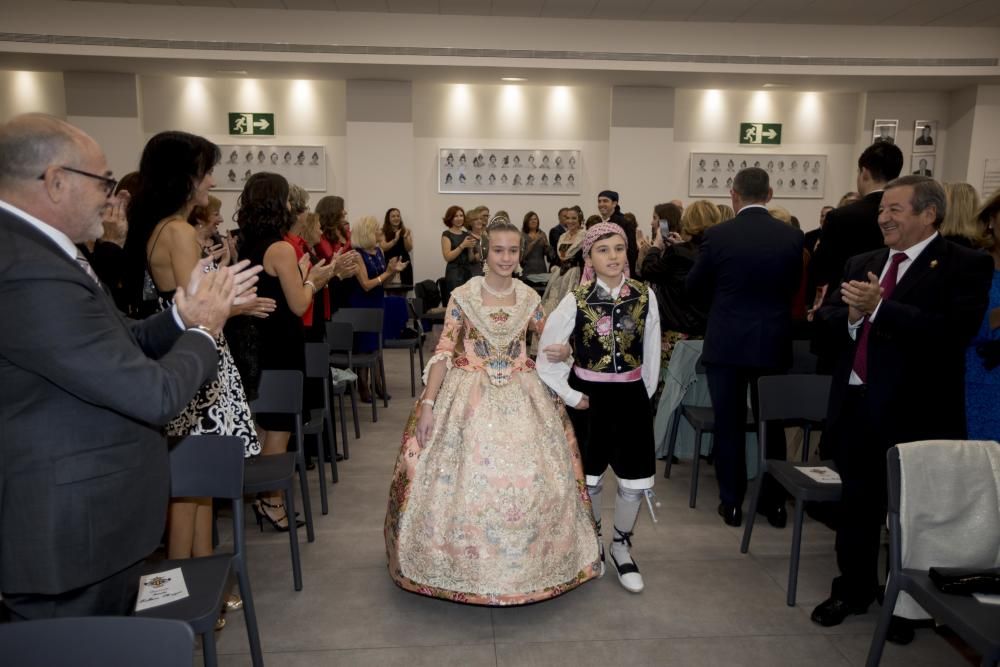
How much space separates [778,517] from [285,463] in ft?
8.26

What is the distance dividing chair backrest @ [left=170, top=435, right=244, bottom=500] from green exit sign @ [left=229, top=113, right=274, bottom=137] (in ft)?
28.1

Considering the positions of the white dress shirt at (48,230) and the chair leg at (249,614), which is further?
the chair leg at (249,614)

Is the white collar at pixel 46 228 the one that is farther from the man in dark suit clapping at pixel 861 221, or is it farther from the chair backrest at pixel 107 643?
the man in dark suit clapping at pixel 861 221

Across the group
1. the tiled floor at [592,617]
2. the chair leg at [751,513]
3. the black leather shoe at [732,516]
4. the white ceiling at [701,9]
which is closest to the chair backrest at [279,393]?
the tiled floor at [592,617]

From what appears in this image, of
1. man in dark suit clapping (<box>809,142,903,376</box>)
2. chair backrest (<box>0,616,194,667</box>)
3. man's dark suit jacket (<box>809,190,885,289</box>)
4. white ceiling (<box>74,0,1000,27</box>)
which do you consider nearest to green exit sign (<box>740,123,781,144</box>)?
white ceiling (<box>74,0,1000,27</box>)

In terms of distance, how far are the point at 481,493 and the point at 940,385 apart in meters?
1.78

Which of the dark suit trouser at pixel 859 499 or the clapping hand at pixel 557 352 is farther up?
the clapping hand at pixel 557 352

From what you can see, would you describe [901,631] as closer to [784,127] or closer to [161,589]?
[161,589]

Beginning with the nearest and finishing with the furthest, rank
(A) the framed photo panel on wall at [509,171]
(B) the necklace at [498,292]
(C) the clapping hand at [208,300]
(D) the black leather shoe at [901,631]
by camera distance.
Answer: (C) the clapping hand at [208,300], (D) the black leather shoe at [901,631], (B) the necklace at [498,292], (A) the framed photo panel on wall at [509,171]

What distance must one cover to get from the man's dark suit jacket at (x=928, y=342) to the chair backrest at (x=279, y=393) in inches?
95.3

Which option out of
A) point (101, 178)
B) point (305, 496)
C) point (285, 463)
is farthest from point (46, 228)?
point (305, 496)

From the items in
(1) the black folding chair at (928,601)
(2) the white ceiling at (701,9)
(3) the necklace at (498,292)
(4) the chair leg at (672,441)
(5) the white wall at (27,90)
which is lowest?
(4) the chair leg at (672,441)

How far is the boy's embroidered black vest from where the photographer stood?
2.88 meters

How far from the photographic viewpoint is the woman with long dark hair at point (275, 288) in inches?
131
